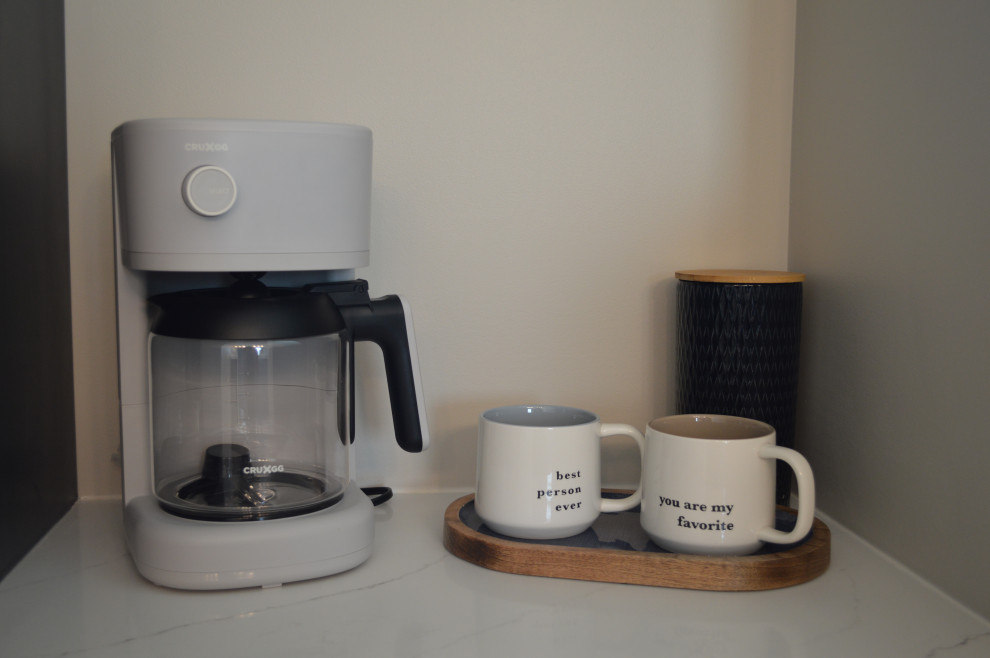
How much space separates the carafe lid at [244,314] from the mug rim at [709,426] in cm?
32

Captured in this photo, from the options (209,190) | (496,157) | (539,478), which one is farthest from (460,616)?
(496,157)

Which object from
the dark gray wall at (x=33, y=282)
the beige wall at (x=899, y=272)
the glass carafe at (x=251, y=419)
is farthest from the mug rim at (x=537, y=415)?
the dark gray wall at (x=33, y=282)

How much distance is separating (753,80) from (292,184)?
0.55m

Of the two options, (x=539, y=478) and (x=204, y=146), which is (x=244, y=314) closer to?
(x=204, y=146)

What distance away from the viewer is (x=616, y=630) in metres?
0.64

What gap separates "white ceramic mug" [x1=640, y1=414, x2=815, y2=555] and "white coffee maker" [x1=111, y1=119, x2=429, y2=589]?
24 cm

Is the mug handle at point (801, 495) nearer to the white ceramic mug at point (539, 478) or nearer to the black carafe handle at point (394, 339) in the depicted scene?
the white ceramic mug at point (539, 478)

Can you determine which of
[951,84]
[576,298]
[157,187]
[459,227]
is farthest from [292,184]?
[951,84]

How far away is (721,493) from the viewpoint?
0.71 metres

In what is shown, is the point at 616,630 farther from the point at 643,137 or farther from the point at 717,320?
the point at 643,137

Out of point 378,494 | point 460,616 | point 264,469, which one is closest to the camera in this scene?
point 460,616

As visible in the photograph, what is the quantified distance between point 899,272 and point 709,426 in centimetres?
21

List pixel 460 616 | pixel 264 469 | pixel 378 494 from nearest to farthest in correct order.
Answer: pixel 460 616 → pixel 264 469 → pixel 378 494

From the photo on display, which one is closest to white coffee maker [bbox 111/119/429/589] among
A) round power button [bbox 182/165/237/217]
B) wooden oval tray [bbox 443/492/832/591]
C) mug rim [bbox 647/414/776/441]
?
round power button [bbox 182/165/237/217]
